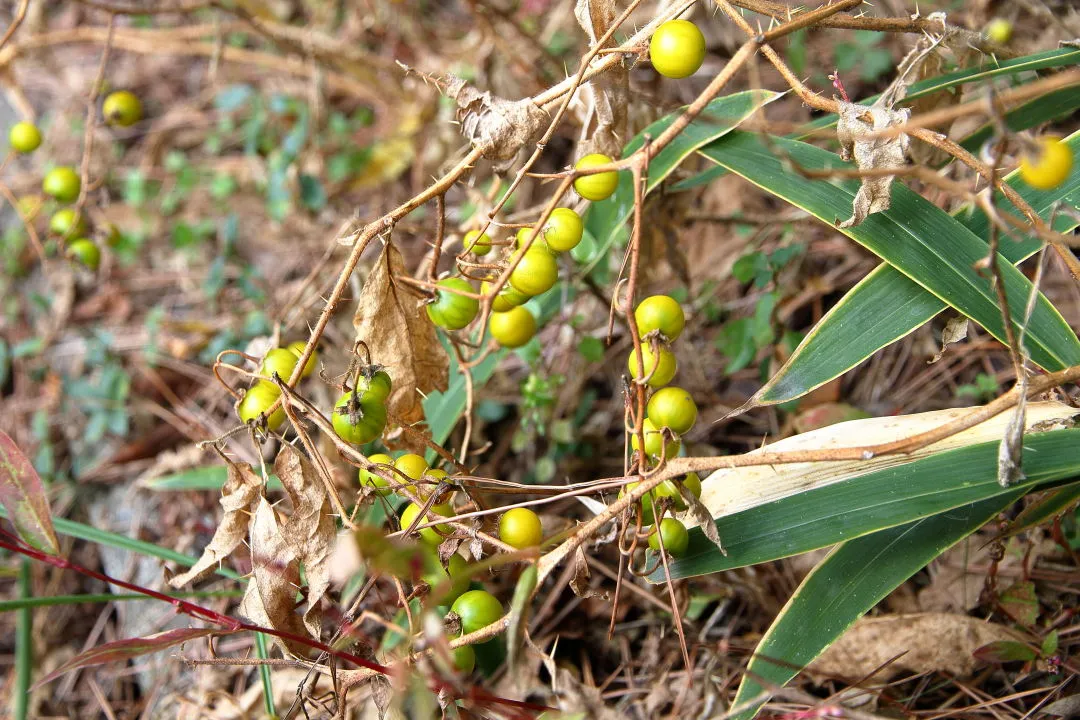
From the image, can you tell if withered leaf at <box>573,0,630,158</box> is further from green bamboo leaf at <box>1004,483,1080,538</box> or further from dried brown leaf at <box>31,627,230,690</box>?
dried brown leaf at <box>31,627,230,690</box>

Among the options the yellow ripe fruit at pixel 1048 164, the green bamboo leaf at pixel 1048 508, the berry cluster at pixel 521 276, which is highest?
the yellow ripe fruit at pixel 1048 164

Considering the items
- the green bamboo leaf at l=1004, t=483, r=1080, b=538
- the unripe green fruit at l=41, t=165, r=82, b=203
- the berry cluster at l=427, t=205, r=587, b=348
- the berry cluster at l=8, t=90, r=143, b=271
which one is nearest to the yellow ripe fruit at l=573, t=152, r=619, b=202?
the berry cluster at l=427, t=205, r=587, b=348

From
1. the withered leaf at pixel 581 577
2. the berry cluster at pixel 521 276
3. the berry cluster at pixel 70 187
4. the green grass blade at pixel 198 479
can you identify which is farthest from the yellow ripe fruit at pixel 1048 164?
the berry cluster at pixel 70 187

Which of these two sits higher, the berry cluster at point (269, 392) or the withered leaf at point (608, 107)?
the withered leaf at point (608, 107)

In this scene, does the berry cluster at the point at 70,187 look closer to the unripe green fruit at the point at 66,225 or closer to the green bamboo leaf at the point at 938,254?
the unripe green fruit at the point at 66,225

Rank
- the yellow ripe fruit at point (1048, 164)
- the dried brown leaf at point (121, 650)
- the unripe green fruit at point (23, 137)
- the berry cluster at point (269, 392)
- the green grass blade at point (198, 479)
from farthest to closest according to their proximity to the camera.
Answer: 1. the unripe green fruit at point (23, 137)
2. the green grass blade at point (198, 479)
3. the berry cluster at point (269, 392)
4. the dried brown leaf at point (121, 650)
5. the yellow ripe fruit at point (1048, 164)

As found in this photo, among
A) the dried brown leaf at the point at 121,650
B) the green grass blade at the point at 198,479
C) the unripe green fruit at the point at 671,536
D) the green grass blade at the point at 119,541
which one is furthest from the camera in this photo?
the green grass blade at the point at 198,479
